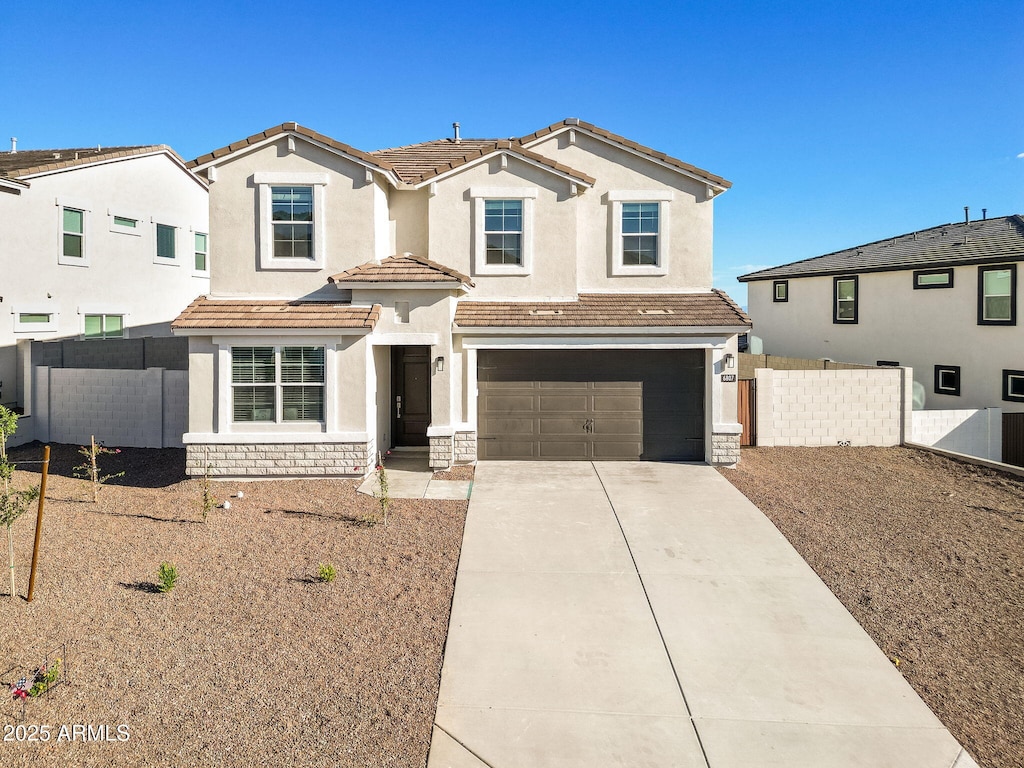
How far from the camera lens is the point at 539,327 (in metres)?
12.5

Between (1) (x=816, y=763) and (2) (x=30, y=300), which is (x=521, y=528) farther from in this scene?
(2) (x=30, y=300)

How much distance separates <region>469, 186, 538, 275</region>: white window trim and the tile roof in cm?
1299

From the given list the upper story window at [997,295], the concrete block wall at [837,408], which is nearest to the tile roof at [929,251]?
the upper story window at [997,295]

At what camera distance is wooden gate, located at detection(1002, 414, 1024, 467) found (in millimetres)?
15062

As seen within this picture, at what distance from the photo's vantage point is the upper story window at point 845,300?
71.6 ft

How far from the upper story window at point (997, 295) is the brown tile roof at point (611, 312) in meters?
9.09

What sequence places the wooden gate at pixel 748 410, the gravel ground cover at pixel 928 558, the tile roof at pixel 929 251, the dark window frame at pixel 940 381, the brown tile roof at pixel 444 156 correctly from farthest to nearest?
the dark window frame at pixel 940 381 < the tile roof at pixel 929 251 < the wooden gate at pixel 748 410 < the brown tile roof at pixel 444 156 < the gravel ground cover at pixel 928 558

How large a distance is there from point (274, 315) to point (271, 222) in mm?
2046

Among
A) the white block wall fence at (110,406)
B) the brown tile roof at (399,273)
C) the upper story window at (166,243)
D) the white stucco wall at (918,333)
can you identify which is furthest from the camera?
the upper story window at (166,243)

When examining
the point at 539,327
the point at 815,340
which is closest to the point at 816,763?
the point at 539,327

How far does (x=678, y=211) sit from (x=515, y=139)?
4.28 meters

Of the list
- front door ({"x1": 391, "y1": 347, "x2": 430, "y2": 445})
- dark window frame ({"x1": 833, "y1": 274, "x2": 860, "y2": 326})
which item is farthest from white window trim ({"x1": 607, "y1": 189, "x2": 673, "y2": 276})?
dark window frame ({"x1": 833, "y1": 274, "x2": 860, "y2": 326})

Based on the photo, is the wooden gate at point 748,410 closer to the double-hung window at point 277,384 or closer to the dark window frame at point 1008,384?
the dark window frame at point 1008,384

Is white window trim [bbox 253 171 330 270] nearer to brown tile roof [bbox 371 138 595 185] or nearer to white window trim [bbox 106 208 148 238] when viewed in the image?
brown tile roof [bbox 371 138 595 185]
